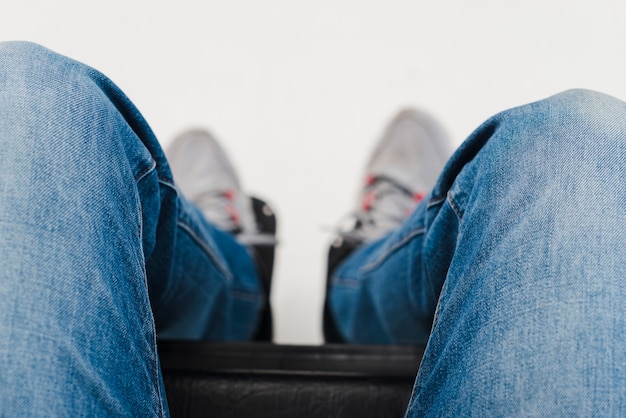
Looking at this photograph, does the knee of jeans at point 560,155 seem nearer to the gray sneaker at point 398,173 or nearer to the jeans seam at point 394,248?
the jeans seam at point 394,248

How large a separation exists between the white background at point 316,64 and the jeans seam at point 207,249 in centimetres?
31

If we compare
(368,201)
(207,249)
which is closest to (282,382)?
(207,249)

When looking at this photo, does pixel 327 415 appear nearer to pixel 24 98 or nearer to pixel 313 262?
pixel 24 98

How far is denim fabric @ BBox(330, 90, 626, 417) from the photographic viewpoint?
0.31 m

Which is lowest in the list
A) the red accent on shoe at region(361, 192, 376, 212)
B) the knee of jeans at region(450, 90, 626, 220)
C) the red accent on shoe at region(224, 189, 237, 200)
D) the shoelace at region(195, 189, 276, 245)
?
the shoelace at region(195, 189, 276, 245)

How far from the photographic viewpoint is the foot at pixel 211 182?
71 cm

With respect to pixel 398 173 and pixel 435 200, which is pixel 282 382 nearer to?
pixel 435 200

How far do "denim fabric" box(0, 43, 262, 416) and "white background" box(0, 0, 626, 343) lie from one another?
0.52 metres

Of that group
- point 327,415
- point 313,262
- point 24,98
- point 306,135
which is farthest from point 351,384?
point 306,135

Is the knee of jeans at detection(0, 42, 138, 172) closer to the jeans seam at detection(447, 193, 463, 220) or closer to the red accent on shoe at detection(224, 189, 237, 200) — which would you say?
the jeans seam at detection(447, 193, 463, 220)

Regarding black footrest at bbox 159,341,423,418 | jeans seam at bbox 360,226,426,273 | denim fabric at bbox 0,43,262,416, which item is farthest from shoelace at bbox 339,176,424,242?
denim fabric at bbox 0,43,262,416

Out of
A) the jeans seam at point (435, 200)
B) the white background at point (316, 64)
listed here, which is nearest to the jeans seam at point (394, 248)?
the jeans seam at point (435, 200)

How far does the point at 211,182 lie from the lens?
0.76 m

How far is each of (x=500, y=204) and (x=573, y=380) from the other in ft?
0.34
